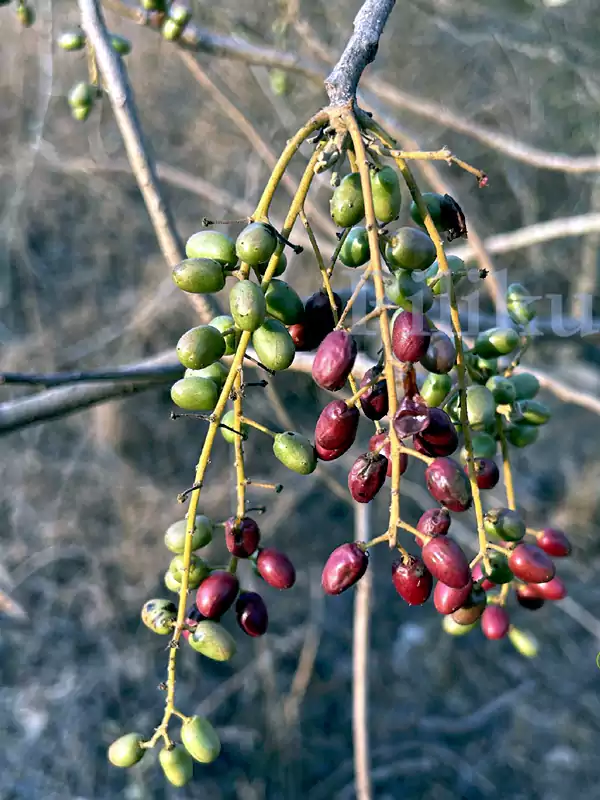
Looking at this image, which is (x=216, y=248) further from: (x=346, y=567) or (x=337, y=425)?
(x=346, y=567)

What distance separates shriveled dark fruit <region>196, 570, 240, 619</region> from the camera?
0.84 meters

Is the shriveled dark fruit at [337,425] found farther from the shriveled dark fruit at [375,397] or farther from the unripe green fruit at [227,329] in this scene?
the unripe green fruit at [227,329]

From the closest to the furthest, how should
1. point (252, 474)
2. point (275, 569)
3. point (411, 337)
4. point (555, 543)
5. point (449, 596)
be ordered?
point (411, 337), point (449, 596), point (275, 569), point (555, 543), point (252, 474)

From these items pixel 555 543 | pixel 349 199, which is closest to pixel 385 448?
pixel 349 199

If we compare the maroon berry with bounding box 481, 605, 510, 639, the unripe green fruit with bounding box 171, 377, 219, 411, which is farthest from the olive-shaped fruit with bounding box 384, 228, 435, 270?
the maroon berry with bounding box 481, 605, 510, 639

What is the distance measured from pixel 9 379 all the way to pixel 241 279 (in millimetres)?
388

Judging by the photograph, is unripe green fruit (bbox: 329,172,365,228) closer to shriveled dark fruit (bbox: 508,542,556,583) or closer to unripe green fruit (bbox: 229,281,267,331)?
unripe green fruit (bbox: 229,281,267,331)

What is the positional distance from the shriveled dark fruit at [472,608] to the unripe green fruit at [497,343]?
1.05ft

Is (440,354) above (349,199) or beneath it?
beneath

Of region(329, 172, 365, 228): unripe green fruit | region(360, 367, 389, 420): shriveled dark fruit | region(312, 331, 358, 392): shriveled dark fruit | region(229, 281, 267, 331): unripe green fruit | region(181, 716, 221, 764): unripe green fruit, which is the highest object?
region(329, 172, 365, 228): unripe green fruit

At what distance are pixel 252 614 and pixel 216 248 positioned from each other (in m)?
0.45

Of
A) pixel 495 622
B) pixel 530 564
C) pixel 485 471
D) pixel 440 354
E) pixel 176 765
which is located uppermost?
pixel 440 354

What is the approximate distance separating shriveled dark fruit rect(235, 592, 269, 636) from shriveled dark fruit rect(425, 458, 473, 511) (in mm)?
302

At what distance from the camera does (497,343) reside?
0.98 meters
